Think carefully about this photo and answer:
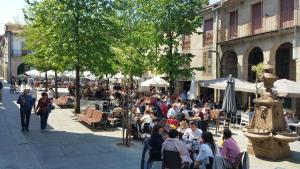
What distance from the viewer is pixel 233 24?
2547 centimetres

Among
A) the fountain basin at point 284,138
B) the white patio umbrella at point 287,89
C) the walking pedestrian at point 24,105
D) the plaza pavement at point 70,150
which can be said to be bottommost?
the plaza pavement at point 70,150

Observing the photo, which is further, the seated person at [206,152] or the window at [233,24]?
the window at [233,24]

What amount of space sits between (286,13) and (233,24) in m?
5.41

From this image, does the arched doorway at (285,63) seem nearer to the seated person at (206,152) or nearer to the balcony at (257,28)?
the balcony at (257,28)

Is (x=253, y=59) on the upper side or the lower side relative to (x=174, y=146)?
upper

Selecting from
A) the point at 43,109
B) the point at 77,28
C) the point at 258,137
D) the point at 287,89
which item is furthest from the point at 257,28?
the point at 43,109

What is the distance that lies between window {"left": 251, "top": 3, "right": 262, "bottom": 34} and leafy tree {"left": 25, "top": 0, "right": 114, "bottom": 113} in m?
8.98

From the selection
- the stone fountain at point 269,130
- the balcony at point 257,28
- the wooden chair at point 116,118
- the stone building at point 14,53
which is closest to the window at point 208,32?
the balcony at point 257,28

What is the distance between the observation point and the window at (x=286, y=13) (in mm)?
19922

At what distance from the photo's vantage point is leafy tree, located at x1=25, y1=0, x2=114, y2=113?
60.5ft

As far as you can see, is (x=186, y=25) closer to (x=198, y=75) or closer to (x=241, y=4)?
(x=241, y=4)

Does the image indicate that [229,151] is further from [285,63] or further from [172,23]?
[285,63]

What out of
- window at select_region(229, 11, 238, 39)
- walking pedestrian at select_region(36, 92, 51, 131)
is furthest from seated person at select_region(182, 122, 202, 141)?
window at select_region(229, 11, 238, 39)

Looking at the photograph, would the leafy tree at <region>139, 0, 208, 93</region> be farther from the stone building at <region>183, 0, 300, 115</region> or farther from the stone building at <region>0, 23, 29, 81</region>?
the stone building at <region>0, 23, 29, 81</region>
